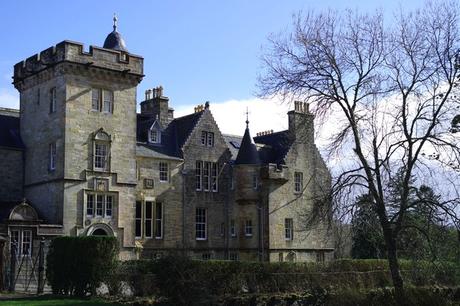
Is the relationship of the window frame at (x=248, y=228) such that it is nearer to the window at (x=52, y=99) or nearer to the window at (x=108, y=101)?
the window at (x=108, y=101)

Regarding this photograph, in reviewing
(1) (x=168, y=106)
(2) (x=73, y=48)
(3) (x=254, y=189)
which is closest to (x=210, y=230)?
(3) (x=254, y=189)

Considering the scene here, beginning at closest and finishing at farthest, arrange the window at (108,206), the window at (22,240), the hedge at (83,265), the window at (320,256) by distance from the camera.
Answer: the hedge at (83,265) < the window at (22,240) < the window at (108,206) < the window at (320,256)

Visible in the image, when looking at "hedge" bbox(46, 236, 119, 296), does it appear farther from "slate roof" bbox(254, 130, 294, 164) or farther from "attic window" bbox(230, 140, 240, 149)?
"attic window" bbox(230, 140, 240, 149)

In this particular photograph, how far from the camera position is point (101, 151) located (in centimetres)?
3678

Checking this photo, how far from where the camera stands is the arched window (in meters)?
36.4

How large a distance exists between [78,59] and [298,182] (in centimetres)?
1851

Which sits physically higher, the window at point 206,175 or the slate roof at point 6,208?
the window at point 206,175

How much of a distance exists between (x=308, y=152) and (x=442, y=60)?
25086 millimetres

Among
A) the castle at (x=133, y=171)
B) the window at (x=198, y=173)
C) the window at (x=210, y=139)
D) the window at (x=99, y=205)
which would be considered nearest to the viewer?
the castle at (x=133, y=171)

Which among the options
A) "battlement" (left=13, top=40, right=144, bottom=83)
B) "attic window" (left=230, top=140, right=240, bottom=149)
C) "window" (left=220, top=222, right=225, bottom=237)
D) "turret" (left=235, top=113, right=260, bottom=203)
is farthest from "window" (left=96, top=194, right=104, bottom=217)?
"attic window" (left=230, top=140, right=240, bottom=149)

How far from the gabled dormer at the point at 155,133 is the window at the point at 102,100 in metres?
4.36

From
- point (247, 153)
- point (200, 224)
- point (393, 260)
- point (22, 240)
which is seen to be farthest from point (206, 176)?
point (393, 260)

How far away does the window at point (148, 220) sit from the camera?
39812mm

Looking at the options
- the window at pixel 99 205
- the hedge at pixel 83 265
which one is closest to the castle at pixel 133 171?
the window at pixel 99 205
